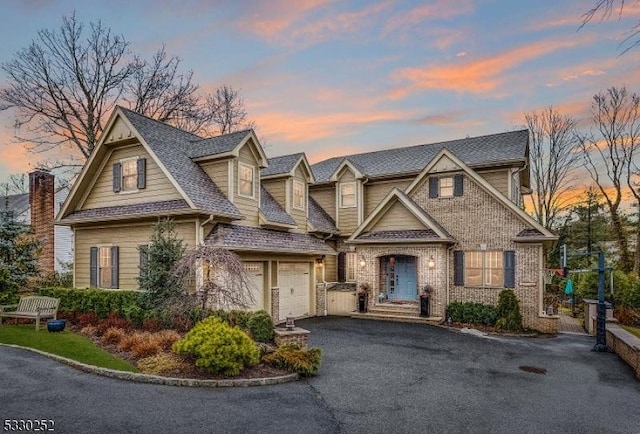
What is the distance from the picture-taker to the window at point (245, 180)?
16.4m

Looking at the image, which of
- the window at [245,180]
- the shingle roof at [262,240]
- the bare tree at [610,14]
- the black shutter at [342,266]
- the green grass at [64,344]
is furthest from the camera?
the black shutter at [342,266]

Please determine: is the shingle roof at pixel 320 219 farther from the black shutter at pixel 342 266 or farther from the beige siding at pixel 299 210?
the black shutter at pixel 342 266

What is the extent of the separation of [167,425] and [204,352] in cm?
247

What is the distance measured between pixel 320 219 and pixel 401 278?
208 inches

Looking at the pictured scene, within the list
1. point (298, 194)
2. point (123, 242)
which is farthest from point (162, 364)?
point (298, 194)

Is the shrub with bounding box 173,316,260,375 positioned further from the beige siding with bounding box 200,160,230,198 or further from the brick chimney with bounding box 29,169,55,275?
the brick chimney with bounding box 29,169,55,275

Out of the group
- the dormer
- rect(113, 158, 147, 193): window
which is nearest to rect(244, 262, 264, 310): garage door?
the dormer

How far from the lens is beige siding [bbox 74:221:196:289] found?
14.6m

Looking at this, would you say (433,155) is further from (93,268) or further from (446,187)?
(93,268)

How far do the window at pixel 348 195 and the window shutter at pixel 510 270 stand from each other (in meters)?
8.29

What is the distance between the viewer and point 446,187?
1880 cm

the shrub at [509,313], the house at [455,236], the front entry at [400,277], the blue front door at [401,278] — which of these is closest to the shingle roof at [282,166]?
the house at [455,236]

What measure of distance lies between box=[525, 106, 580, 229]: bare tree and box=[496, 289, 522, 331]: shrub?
1875 centimetres

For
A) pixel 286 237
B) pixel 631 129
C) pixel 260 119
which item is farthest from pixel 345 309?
pixel 631 129
